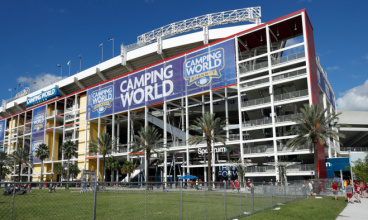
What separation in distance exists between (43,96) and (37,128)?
1037 cm

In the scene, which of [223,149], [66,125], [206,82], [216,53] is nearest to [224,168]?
[223,149]

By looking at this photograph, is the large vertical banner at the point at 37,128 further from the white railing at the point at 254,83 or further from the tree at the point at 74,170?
the white railing at the point at 254,83

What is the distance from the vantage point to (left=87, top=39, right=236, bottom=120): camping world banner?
53.2m

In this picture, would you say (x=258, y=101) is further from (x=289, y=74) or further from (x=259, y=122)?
(x=289, y=74)

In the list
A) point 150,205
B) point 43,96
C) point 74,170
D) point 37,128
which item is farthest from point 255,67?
point 43,96

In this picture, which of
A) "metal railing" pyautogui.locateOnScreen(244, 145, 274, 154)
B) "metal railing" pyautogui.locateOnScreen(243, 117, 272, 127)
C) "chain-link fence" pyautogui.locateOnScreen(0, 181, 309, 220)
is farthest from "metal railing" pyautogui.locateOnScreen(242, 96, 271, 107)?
"chain-link fence" pyautogui.locateOnScreen(0, 181, 309, 220)

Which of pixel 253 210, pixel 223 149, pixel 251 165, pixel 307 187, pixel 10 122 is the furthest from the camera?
pixel 10 122

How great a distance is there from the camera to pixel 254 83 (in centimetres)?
5169

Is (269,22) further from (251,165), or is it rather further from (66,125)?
(66,125)

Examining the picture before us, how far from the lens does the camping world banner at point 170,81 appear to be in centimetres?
5322

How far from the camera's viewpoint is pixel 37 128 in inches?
3506

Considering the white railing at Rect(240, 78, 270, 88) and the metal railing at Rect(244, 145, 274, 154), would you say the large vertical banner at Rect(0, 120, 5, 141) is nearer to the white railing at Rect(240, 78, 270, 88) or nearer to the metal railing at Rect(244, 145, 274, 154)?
the white railing at Rect(240, 78, 270, 88)

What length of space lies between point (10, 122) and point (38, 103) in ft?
59.1

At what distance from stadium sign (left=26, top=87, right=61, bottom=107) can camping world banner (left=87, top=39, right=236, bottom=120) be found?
20.0 metres
